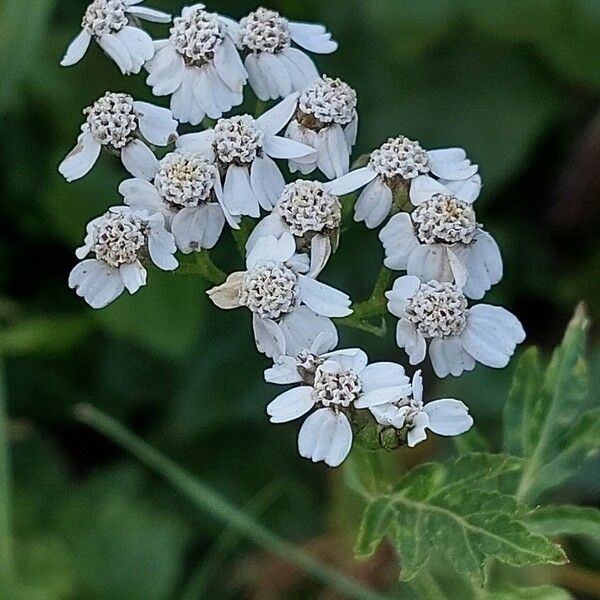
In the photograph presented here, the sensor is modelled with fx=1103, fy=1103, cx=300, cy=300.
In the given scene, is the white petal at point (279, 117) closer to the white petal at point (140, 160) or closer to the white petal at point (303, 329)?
the white petal at point (140, 160)

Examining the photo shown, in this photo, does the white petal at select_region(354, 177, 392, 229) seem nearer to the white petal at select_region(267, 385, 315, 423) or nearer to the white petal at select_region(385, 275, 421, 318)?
the white petal at select_region(385, 275, 421, 318)

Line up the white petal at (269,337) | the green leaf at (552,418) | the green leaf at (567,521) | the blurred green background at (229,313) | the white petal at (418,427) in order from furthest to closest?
1. the blurred green background at (229,313)
2. the green leaf at (552,418)
3. the green leaf at (567,521)
4. the white petal at (269,337)
5. the white petal at (418,427)

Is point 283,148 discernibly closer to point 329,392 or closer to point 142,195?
point 142,195

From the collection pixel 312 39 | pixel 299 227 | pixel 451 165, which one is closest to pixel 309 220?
pixel 299 227

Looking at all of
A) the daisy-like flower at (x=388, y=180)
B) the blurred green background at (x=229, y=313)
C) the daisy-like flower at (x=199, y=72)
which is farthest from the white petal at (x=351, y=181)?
→ the blurred green background at (x=229, y=313)

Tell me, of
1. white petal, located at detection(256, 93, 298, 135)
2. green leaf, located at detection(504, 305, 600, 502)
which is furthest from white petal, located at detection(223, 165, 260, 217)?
green leaf, located at detection(504, 305, 600, 502)

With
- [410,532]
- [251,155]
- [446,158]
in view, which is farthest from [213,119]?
[410,532]
